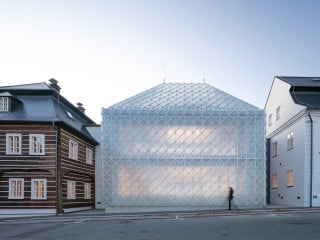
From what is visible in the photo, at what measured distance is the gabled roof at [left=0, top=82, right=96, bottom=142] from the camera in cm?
2530

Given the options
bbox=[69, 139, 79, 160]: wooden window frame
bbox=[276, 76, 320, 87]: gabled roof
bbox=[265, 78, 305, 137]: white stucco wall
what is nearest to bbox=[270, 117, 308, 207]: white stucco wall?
bbox=[265, 78, 305, 137]: white stucco wall

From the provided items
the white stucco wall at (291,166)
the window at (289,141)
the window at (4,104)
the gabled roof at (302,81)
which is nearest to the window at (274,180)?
the white stucco wall at (291,166)

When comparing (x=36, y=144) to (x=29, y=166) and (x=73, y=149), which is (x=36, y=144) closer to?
(x=29, y=166)

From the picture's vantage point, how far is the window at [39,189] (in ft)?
81.9

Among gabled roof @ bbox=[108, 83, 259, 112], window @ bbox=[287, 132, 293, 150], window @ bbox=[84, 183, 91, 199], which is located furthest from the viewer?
window @ bbox=[84, 183, 91, 199]

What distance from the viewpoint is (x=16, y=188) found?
25.1 meters

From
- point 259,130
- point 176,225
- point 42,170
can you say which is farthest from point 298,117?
point 42,170

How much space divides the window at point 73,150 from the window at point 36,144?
273 centimetres

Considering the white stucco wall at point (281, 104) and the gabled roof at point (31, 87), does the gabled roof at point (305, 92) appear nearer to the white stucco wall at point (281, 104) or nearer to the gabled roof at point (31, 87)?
the white stucco wall at point (281, 104)

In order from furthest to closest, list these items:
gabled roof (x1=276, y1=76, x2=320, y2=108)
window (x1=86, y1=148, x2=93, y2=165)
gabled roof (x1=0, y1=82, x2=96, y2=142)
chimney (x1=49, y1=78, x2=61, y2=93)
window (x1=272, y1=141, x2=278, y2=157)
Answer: window (x1=272, y1=141, x2=278, y2=157), window (x1=86, y1=148, x2=93, y2=165), chimney (x1=49, y1=78, x2=61, y2=93), gabled roof (x1=276, y1=76, x2=320, y2=108), gabled roof (x1=0, y1=82, x2=96, y2=142)

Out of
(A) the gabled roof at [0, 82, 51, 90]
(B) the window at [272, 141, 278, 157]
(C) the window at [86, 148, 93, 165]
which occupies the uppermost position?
(A) the gabled roof at [0, 82, 51, 90]

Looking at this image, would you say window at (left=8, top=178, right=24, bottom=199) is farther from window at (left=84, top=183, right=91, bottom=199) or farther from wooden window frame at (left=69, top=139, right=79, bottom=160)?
window at (left=84, top=183, right=91, bottom=199)

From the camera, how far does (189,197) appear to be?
2741 centimetres

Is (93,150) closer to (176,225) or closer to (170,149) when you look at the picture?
(170,149)
